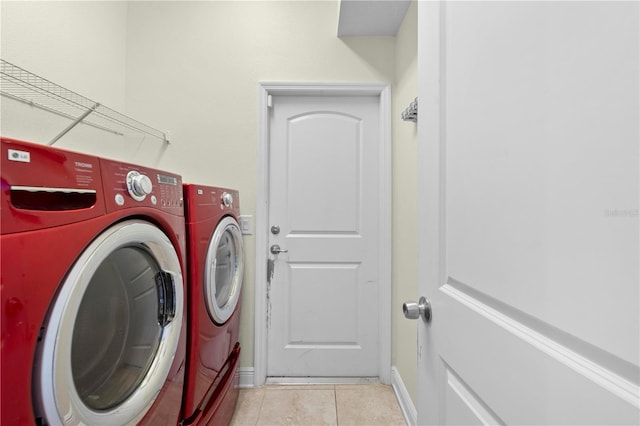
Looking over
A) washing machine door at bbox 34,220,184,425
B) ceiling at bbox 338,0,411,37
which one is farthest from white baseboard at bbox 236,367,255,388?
ceiling at bbox 338,0,411,37

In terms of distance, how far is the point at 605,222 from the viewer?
0.30m

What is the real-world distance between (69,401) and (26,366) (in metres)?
0.12

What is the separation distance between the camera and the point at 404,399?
157cm

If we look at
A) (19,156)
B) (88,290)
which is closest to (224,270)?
(88,290)

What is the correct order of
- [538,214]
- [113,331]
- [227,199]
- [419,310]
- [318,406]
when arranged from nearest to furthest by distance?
[538,214], [419,310], [113,331], [227,199], [318,406]

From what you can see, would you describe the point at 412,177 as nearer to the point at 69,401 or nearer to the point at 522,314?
the point at 522,314

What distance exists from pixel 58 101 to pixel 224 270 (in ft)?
4.00

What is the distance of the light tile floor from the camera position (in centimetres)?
151

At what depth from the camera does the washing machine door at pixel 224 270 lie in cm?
119

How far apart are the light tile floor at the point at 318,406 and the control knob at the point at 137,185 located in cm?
139

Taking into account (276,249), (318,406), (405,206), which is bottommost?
(318,406)

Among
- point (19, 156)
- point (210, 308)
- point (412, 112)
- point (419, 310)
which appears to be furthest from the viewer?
point (412, 112)

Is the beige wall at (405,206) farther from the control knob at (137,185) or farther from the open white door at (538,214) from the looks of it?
the control knob at (137,185)

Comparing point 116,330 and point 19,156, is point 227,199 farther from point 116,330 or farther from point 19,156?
point 19,156
